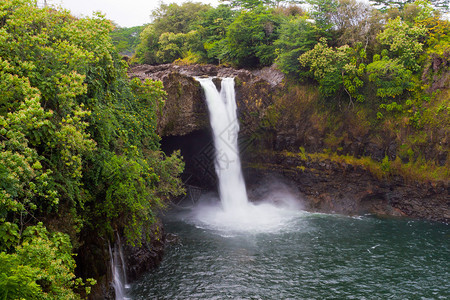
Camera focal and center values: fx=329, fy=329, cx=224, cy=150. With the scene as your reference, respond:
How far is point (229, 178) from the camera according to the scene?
2489 cm

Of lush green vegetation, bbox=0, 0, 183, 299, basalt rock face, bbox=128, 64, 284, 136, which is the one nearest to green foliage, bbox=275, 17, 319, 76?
basalt rock face, bbox=128, 64, 284, 136

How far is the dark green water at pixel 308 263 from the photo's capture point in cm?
1288

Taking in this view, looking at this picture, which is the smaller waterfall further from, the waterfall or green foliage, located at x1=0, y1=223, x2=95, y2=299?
the waterfall

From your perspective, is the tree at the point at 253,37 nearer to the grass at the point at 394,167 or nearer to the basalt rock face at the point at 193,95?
the basalt rock face at the point at 193,95

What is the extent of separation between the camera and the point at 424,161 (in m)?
21.9

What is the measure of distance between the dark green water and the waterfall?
5.01 m

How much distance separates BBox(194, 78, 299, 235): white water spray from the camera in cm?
2256

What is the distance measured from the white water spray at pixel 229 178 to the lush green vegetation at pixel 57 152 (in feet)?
29.7

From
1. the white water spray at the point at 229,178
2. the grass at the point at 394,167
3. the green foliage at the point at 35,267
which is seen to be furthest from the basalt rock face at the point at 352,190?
the green foliage at the point at 35,267

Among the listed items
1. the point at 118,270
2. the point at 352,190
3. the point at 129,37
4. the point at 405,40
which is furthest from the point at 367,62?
the point at 129,37

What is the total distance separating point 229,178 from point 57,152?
16.9m

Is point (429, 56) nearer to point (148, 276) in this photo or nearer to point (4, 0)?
point (148, 276)

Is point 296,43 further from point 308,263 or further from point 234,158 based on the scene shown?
point 308,263

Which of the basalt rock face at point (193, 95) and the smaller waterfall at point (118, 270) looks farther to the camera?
the basalt rock face at point (193, 95)
